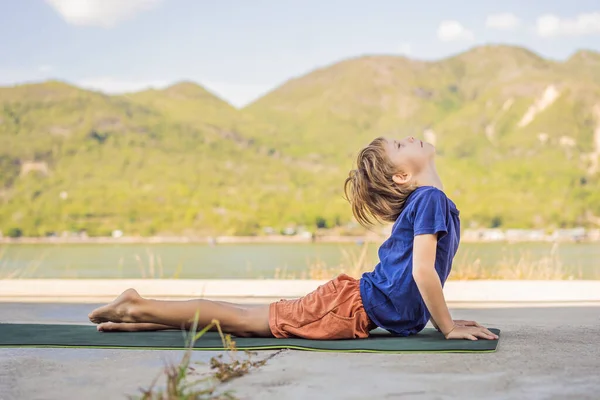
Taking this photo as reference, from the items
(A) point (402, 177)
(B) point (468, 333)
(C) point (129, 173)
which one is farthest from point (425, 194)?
(C) point (129, 173)

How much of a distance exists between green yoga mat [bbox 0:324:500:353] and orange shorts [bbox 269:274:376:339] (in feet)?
0.15

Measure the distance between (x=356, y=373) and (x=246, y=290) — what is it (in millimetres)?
4071

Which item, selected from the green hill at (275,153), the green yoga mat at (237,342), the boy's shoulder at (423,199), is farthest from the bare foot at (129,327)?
the green hill at (275,153)

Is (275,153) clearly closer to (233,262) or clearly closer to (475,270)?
(233,262)

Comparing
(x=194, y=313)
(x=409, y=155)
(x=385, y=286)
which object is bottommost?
(x=194, y=313)

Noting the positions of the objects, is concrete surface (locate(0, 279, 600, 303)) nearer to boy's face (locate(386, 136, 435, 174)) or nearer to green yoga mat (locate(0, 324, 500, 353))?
green yoga mat (locate(0, 324, 500, 353))

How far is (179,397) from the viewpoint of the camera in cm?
177

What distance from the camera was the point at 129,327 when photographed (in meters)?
3.41

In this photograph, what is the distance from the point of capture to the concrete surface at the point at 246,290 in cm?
585

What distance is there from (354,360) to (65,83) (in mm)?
111364

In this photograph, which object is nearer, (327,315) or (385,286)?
(385,286)

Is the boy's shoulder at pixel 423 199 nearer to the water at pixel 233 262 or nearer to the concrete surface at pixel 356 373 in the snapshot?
the concrete surface at pixel 356 373

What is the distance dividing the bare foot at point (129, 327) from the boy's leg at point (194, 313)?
9 cm

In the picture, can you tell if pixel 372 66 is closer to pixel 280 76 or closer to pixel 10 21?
pixel 280 76
